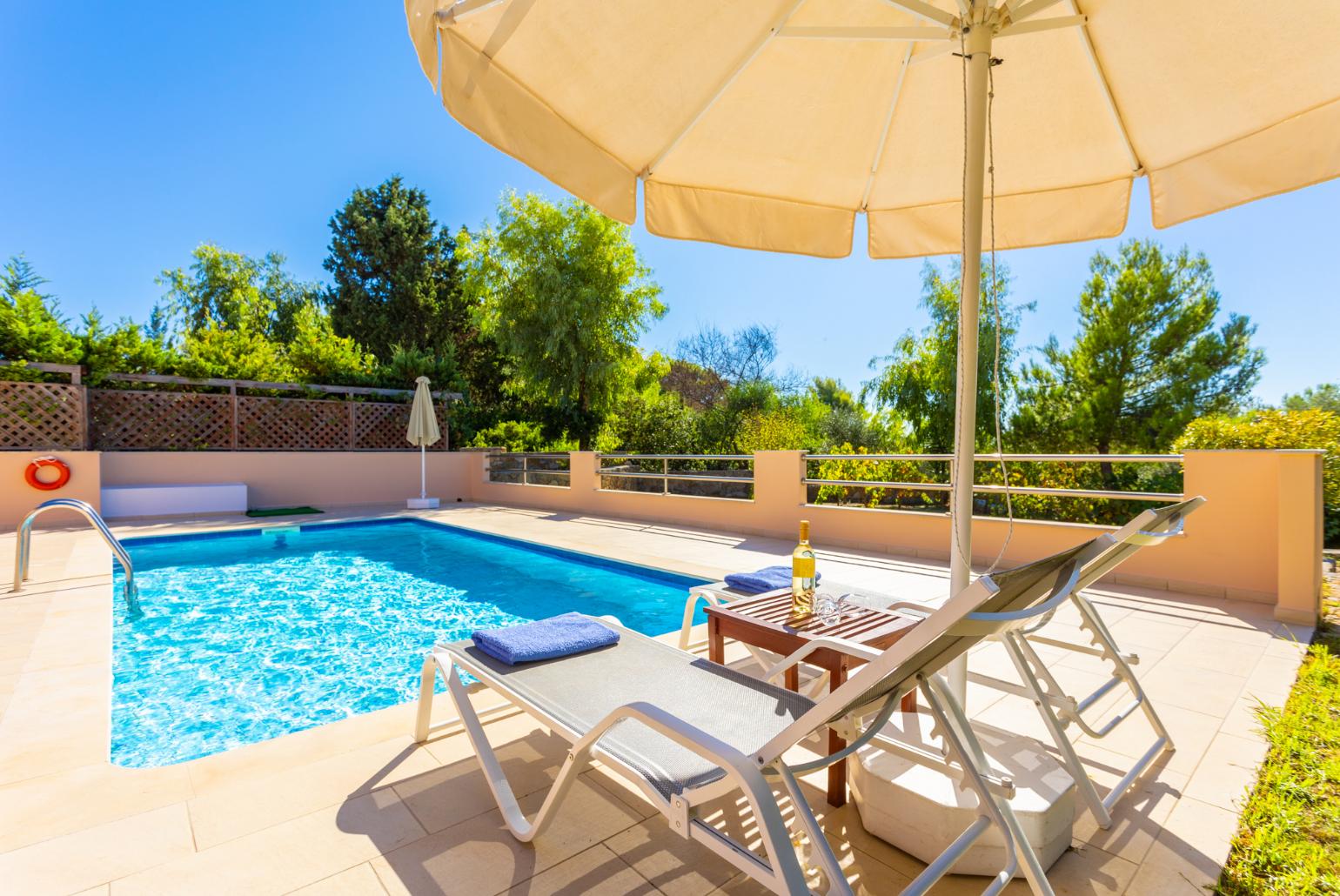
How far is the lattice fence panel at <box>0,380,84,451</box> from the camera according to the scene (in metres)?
8.31

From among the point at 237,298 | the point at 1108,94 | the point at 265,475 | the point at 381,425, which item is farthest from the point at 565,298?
the point at 237,298

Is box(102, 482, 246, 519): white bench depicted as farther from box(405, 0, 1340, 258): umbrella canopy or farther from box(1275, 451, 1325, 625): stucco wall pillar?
box(1275, 451, 1325, 625): stucco wall pillar

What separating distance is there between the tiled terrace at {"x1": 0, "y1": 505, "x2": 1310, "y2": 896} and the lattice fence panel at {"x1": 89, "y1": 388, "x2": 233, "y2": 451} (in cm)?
846

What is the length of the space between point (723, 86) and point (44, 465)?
10151 millimetres

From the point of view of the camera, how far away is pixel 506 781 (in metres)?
1.74

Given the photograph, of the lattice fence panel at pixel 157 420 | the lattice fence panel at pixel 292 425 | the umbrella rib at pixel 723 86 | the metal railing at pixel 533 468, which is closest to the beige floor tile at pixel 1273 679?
the umbrella rib at pixel 723 86

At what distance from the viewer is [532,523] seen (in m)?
8.45

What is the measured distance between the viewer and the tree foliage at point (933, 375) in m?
15.8

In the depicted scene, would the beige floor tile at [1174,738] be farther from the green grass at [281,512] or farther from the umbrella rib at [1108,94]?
the green grass at [281,512]

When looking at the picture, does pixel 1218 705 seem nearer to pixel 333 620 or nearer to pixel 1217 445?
pixel 333 620

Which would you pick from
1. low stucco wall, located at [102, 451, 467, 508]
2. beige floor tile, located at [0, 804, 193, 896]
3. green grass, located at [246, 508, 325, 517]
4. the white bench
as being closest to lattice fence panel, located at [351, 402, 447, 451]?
low stucco wall, located at [102, 451, 467, 508]

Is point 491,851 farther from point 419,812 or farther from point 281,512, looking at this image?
point 281,512

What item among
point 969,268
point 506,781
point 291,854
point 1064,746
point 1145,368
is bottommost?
point 291,854

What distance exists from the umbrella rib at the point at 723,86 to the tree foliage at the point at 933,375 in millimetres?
14374
